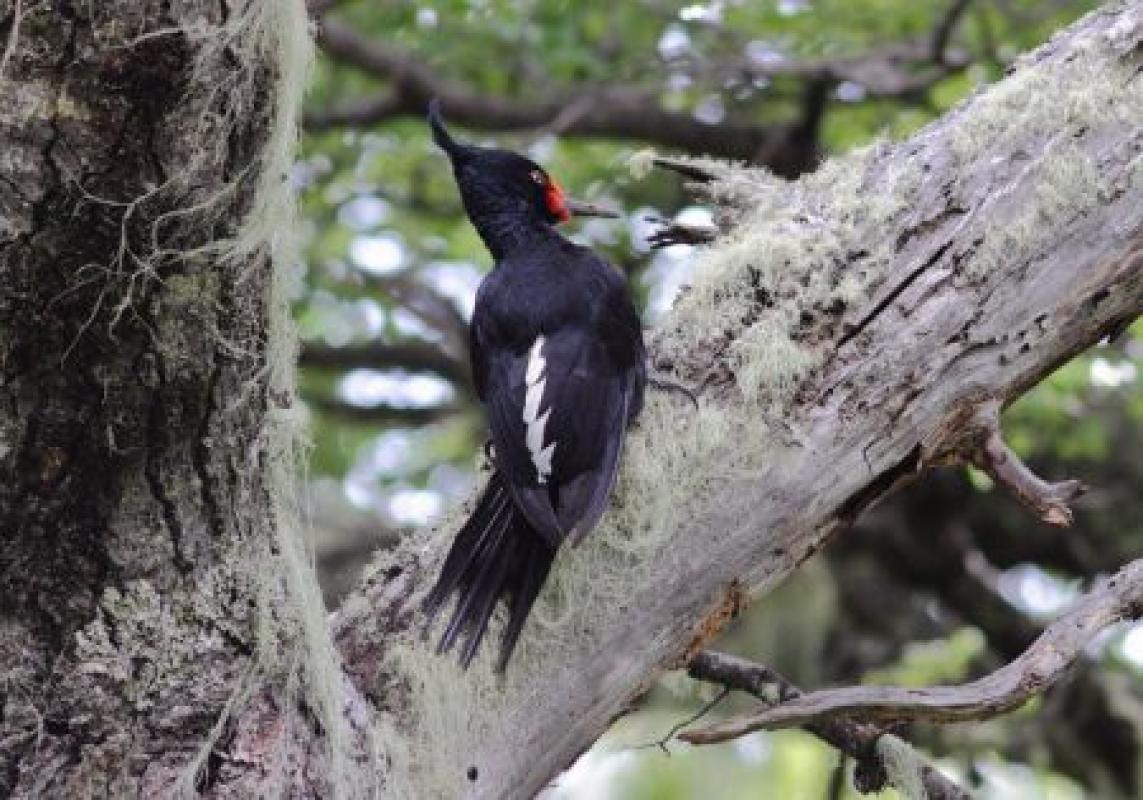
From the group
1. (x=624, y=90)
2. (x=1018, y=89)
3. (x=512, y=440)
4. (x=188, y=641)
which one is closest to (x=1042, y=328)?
(x=1018, y=89)

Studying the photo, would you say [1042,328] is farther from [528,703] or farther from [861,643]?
[861,643]

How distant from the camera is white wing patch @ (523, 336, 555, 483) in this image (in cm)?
237

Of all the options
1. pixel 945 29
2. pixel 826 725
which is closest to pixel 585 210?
pixel 826 725

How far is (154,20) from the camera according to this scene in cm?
175

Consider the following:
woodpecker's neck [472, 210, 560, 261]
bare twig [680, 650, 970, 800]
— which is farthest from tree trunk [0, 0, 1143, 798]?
woodpecker's neck [472, 210, 560, 261]

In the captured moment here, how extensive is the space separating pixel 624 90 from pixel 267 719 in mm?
3333

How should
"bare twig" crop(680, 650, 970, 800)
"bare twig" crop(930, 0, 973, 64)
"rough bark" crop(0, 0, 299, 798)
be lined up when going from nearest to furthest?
"rough bark" crop(0, 0, 299, 798)
"bare twig" crop(680, 650, 970, 800)
"bare twig" crop(930, 0, 973, 64)

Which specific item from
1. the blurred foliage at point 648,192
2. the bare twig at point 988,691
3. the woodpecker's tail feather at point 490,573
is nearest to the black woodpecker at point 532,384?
the woodpecker's tail feather at point 490,573

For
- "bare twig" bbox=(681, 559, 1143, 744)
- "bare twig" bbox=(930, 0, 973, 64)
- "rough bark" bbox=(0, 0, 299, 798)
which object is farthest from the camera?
"bare twig" bbox=(930, 0, 973, 64)

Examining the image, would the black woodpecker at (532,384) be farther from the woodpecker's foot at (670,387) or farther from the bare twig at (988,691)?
the bare twig at (988,691)

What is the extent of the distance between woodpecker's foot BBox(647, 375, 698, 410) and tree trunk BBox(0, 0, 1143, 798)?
2cm

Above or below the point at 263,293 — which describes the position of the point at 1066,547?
below

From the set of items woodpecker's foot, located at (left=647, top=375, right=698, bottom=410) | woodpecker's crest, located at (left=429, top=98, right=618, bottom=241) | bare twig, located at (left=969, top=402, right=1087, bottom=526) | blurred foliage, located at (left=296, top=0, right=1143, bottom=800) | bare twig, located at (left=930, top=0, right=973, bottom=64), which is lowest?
blurred foliage, located at (left=296, top=0, right=1143, bottom=800)

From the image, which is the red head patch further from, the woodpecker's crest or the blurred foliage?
the blurred foliage
